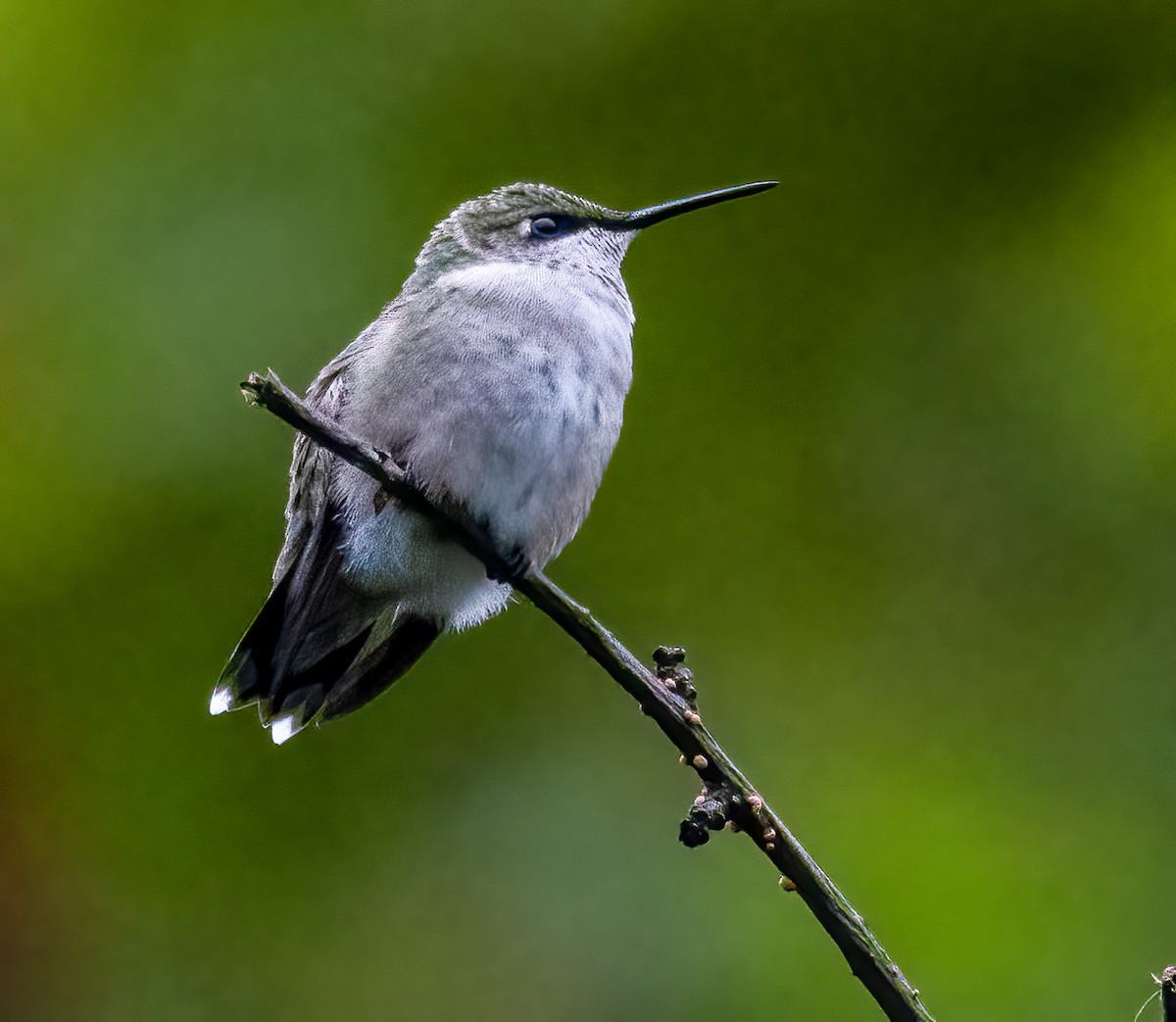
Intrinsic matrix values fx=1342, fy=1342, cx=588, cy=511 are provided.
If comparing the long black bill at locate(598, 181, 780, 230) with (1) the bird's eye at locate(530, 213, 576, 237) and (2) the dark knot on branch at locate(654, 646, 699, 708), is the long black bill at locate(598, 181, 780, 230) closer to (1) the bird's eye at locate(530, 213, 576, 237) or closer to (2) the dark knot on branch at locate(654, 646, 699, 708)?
(1) the bird's eye at locate(530, 213, 576, 237)

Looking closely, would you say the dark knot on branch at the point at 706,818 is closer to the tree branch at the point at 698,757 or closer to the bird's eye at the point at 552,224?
the tree branch at the point at 698,757

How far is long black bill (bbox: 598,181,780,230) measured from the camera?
10.2ft

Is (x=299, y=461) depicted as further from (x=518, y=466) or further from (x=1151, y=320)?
(x=1151, y=320)

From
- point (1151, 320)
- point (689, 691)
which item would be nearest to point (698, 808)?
point (689, 691)

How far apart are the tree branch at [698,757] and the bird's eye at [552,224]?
137 cm

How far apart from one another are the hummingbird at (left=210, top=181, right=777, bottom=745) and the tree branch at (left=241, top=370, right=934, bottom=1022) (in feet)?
2.12

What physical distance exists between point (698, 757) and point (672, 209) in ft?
6.22

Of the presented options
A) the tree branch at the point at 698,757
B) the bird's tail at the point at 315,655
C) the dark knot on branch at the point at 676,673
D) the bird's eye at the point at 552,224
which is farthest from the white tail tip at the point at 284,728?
the bird's eye at the point at 552,224

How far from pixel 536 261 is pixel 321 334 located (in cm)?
115

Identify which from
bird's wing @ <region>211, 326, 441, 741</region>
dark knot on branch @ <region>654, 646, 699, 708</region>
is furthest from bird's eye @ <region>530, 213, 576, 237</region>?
dark knot on branch @ <region>654, 646, 699, 708</region>

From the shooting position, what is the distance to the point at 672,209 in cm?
318

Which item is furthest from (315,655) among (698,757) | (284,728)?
(698,757)

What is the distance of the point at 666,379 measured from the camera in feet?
12.8

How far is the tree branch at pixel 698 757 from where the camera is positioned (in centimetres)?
139
